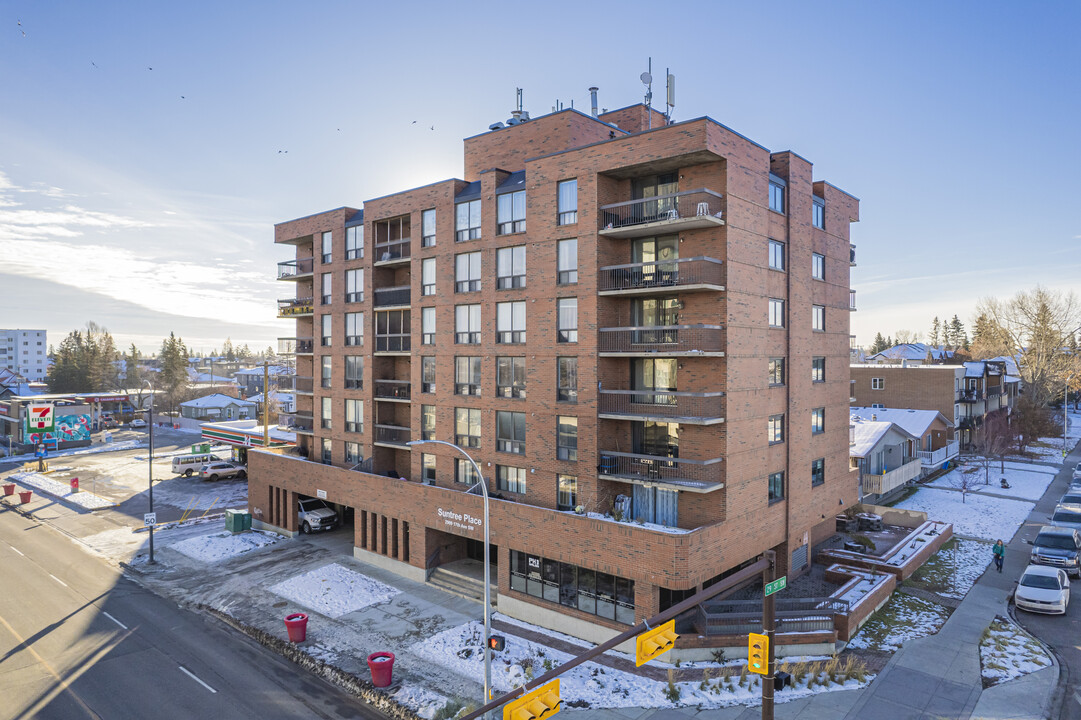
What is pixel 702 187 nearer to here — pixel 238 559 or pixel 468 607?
pixel 468 607

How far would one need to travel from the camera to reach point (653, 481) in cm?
2228

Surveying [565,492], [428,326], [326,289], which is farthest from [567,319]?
[326,289]

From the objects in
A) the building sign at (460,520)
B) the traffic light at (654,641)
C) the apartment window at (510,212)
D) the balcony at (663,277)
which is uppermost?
the apartment window at (510,212)

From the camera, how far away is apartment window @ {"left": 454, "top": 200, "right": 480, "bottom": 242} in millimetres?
28141

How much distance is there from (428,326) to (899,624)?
954 inches

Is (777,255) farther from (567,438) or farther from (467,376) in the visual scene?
(467,376)

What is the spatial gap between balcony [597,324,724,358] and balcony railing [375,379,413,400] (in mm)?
13171

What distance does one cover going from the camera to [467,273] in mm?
28531

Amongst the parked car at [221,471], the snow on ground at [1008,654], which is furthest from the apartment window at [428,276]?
the parked car at [221,471]

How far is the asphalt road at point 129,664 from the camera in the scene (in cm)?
1786

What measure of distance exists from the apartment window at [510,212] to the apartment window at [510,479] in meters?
10.7

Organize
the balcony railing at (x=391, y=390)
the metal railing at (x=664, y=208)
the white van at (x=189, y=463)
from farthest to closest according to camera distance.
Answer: the white van at (x=189, y=463) → the balcony railing at (x=391, y=390) → the metal railing at (x=664, y=208)

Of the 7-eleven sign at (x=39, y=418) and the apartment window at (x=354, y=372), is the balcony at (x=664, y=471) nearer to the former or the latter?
the apartment window at (x=354, y=372)

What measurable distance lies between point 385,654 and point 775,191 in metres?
23.8
